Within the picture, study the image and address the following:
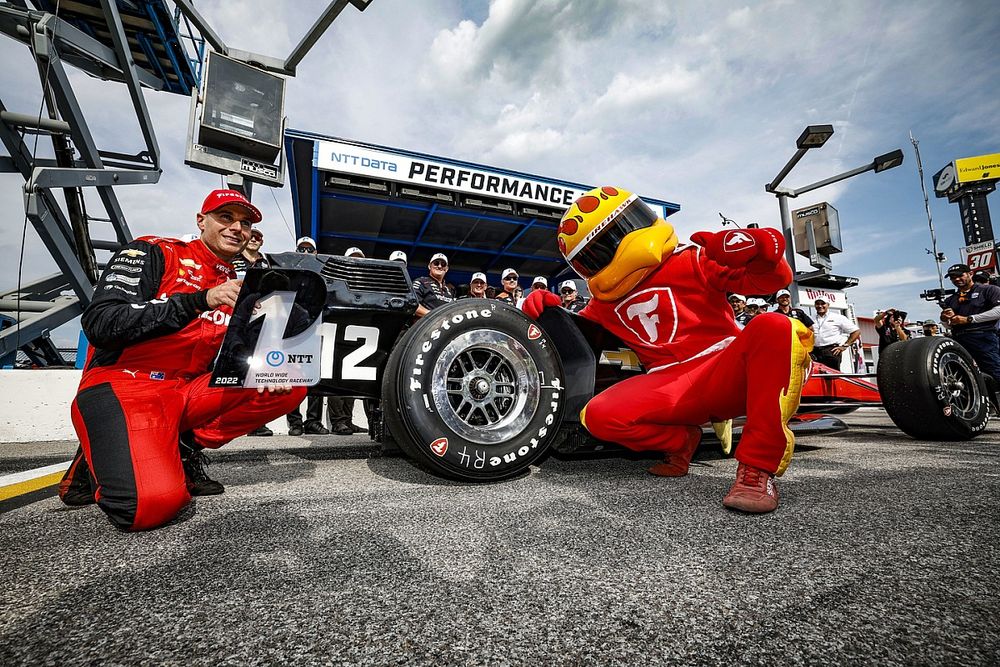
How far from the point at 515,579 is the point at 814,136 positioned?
31.9 feet

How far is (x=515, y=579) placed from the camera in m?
0.95

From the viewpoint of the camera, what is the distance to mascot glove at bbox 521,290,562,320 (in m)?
2.26

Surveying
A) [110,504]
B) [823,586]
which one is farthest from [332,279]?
[823,586]

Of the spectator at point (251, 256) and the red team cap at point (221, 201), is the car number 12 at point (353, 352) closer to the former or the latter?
the spectator at point (251, 256)

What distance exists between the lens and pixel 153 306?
160cm

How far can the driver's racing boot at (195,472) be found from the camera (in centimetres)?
182

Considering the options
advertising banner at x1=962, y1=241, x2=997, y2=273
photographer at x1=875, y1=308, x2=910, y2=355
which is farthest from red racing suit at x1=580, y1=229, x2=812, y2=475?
advertising banner at x1=962, y1=241, x2=997, y2=273

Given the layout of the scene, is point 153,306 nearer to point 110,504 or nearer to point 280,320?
point 280,320

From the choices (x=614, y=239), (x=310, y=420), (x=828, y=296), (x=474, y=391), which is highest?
(x=828, y=296)

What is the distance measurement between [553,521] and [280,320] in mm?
1203

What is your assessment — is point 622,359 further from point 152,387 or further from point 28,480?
point 28,480

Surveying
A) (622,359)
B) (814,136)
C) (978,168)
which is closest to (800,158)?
(814,136)

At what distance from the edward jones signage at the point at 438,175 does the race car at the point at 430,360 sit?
Result: 4.42 m

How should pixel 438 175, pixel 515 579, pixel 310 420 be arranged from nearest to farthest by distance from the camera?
1. pixel 515 579
2. pixel 310 420
3. pixel 438 175
